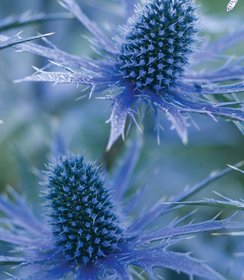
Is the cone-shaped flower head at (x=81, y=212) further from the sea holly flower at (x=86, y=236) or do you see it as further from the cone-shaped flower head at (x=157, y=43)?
the cone-shaped flower head at (x=157, y=43)

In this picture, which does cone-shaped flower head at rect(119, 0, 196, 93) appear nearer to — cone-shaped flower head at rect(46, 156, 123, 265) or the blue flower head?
the blue flower head

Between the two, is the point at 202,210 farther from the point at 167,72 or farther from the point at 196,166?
the point at 167,72

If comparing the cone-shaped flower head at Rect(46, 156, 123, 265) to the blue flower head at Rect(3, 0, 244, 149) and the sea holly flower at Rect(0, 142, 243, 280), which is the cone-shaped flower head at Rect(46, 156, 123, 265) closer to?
the sea holly flower at Rect(0, 142, 243, 280)

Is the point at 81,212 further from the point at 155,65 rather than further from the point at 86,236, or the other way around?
the point at 155,65

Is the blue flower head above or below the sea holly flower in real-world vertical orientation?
above

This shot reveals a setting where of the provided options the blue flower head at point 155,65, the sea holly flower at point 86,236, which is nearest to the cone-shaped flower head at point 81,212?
the sea holly flower at point 86,236

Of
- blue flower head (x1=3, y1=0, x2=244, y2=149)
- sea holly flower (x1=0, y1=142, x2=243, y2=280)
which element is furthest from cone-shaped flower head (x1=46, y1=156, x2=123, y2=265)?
blue flower head (x1=3, y1=0, x2=244, y2=149)

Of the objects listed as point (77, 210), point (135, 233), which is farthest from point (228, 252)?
point (77, 210)
